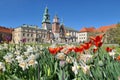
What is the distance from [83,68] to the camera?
2.84 metres

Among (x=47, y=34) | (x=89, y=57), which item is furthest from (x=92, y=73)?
(x=47, y=34)

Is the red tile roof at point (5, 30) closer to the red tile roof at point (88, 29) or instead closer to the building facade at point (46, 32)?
the building facade at point (46, 32)

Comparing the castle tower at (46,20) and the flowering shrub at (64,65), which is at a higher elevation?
the castle tower at (46,20)

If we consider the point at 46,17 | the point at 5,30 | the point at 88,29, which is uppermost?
the point at 46,17

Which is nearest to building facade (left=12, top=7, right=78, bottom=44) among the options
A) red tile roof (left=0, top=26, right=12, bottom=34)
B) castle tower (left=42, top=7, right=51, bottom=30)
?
castle tower (left=42, top=7, right=51, bottom=30)

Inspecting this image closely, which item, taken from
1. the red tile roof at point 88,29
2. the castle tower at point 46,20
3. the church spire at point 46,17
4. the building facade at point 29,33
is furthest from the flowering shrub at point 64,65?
the red tile roof at point 88,29

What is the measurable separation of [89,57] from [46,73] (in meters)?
0.89

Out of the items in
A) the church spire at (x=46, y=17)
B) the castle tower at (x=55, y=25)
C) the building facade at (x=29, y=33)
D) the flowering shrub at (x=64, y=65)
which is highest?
the church spire at (x=46, y=17)

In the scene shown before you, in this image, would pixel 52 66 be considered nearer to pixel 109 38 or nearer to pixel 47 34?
pixel 109 38

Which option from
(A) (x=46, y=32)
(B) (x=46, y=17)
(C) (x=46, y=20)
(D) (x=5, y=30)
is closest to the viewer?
(D) (x=5, y=30)

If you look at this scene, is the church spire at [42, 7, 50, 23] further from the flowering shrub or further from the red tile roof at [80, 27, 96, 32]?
the flowering shrub

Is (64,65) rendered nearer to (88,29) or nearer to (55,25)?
(55,25)

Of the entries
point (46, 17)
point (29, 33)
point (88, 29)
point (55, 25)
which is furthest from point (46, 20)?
point (88, 29)

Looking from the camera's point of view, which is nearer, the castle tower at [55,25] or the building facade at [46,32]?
the building facade at [46,32]
